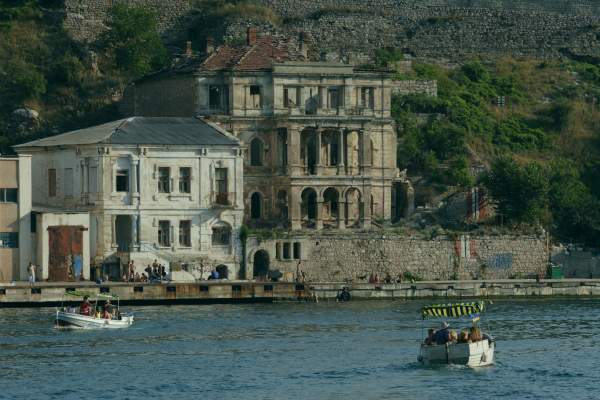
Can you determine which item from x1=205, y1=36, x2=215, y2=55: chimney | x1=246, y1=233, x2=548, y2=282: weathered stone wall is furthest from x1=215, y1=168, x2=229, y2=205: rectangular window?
x1=205, y1=36, x2=215, y2=55: chimney

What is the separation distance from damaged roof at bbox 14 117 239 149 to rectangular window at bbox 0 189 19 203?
5.67 m

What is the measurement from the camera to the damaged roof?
137 metres

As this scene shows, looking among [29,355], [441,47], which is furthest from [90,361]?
[441,47]

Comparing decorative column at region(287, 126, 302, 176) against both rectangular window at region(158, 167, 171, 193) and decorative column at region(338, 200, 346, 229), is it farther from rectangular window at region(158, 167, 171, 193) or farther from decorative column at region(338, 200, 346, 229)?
rectangular window at region(158, 167, 171, 193)

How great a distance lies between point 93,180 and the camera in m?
137

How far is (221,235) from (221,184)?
281cm

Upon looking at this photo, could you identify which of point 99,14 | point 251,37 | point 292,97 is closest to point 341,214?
point 292,97

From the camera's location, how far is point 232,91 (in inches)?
5635

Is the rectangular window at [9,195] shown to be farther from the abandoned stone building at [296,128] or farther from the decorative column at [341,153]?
the decorative column at [341,153]

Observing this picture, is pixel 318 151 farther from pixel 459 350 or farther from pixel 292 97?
pixel 459 350

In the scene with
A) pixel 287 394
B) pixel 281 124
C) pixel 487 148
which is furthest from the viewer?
pixel 487 148

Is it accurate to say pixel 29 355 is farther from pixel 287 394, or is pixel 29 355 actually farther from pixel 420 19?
pixel 420 19

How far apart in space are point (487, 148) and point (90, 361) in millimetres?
55453

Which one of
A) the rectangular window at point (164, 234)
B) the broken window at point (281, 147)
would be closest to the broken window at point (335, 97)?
the broken window at point (281, 147)
